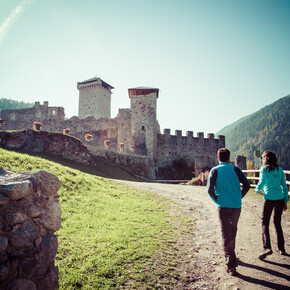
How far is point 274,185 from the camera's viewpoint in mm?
4164

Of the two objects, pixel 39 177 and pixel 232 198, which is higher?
pixel 39 177

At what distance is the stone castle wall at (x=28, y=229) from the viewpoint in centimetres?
216

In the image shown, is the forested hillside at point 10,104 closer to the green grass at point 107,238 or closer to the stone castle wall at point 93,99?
the stone castle wall at point 93,99

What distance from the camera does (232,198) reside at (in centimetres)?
364

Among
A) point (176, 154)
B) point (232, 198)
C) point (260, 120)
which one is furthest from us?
point (260, 120)

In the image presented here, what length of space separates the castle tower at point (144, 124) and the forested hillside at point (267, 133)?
75046 millimetres

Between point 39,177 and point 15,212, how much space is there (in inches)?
20.1

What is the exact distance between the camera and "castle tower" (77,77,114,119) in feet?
148

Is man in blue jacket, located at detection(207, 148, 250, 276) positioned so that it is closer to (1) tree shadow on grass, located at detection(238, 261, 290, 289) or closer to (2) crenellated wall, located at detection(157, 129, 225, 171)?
(1) tree shadow on grass, located at detection(238, 261, 290, 289)

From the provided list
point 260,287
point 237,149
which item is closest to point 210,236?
point 260,287

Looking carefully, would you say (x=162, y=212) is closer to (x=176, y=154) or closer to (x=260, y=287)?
(x=260, y=287)

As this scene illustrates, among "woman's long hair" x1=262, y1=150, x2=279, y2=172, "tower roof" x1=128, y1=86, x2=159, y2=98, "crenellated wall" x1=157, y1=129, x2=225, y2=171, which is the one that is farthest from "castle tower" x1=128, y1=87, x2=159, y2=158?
"woman's long hair" x1=262, y1=150, x2=279, y2=172

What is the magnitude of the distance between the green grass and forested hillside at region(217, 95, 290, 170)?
92367mm

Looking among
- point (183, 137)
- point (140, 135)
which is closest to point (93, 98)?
point (140, 135)
